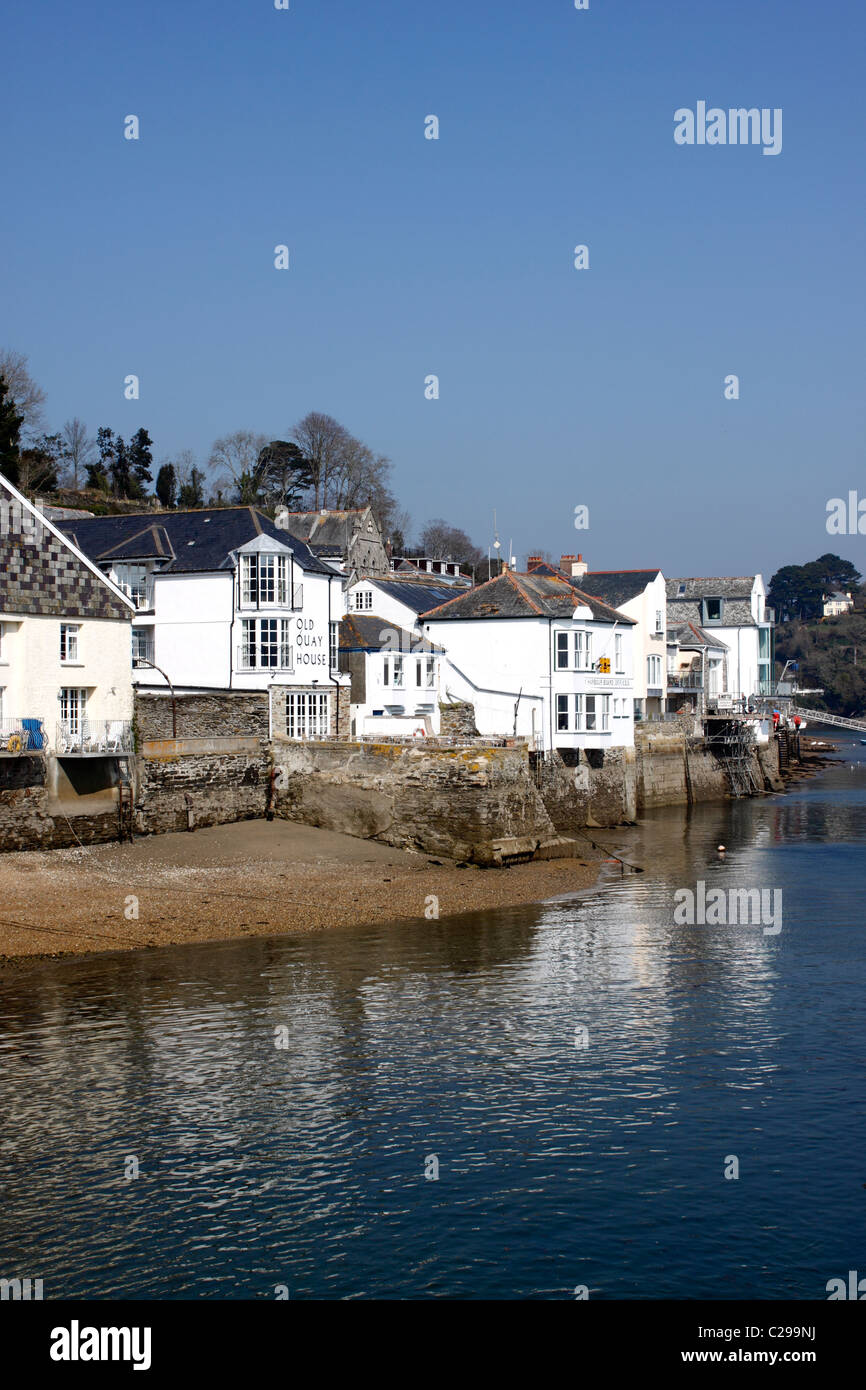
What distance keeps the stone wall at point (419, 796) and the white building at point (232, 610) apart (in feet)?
16.9

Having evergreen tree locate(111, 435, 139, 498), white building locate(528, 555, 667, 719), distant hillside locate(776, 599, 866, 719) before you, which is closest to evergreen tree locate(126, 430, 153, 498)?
evergreen tree locate(111, 435, 139, 498)

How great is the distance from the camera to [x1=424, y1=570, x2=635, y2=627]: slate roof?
59.5m

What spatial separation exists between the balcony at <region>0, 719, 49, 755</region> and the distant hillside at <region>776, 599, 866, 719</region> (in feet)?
456

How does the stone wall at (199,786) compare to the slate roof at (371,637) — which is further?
the slate roof at (371,637)

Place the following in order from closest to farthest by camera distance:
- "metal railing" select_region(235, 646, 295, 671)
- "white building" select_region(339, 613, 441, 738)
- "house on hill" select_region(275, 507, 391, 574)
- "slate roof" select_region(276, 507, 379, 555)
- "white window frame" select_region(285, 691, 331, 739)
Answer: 1. "white window frame" select_region(285, 691, 331, 739)
2. "metal railing" select_region(235, 646, 295, 671)
3. "white building" select_region(339, 613, 441, 738)
4. "house on hill" select_region(275, 507, 391, 574)
5. "slate roof" select_region(276, 507, 379, 555)

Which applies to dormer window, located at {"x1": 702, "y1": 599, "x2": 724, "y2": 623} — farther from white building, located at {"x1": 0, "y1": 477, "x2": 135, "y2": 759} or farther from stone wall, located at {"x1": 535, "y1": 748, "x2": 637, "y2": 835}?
white building, located at {"x1": 0, "y1": 477, "x2": 135, "y2": 759}

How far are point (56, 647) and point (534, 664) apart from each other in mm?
25552

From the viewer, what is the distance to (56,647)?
131 feet

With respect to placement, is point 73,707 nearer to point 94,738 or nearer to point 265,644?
point 94,738

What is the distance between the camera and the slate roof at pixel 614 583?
243 feet

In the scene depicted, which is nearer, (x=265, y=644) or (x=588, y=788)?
(x=265, y=644)

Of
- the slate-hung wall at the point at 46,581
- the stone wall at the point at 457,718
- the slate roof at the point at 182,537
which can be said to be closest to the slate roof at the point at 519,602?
the stone wall at the point at 457,718

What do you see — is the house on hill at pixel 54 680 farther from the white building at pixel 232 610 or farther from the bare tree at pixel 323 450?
the bare tree at pixel 323 450

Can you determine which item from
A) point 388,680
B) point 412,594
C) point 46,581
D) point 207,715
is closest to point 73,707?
point 46,581
